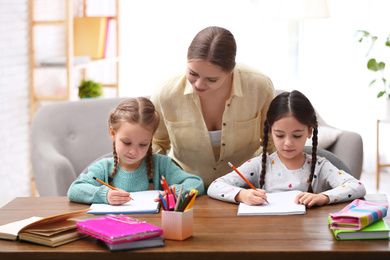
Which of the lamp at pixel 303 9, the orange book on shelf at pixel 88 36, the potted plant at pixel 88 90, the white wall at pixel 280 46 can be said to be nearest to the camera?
the lamp at pixel 303 9

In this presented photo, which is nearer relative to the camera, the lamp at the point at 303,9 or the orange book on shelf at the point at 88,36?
the lamp at the point at 303,9

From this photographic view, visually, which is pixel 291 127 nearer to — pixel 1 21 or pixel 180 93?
pixel 180 93

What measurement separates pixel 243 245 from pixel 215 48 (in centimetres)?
86

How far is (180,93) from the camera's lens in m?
2.36

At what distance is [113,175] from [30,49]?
2217 millimetres

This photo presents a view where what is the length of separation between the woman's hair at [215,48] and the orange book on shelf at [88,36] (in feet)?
8.05

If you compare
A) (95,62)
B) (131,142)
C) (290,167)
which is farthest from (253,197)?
(95,62)

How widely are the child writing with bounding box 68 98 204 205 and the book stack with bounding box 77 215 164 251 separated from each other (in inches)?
14.8

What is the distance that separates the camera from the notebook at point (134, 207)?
70.9 inches

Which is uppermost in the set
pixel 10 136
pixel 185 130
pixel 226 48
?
pixel 226 48

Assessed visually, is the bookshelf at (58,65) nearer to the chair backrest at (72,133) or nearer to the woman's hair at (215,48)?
the chair backrest at (72,133)

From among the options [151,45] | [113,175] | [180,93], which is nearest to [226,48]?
[180,93]

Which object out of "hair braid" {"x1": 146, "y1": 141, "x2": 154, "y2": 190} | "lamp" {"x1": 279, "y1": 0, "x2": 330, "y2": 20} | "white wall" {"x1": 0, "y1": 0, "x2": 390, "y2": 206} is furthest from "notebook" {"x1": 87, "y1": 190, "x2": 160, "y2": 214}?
"white wall" {"x1": 0, "y1": 0, "x2": 390, "y2": 206}

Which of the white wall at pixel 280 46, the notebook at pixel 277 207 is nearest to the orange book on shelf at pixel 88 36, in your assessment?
the white wall at pixel 280 46
